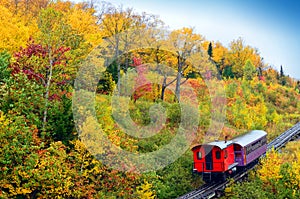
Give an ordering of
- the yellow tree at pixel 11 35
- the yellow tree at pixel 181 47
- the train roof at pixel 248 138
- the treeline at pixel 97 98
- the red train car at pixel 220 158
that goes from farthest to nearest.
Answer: the yellow tree at pixel 181 47 → the yellow tree at pixel 11 35 → the train roof at pixel 248 138 → the red train car at pixel 220 158 → the treeline at pixel 97 98

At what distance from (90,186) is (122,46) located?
2112 cm

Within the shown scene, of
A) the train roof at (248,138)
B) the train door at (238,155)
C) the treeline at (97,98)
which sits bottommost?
the train door at (238,155)

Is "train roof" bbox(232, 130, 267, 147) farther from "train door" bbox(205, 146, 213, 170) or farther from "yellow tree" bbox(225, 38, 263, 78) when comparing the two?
"yellow tree" bbox(225, 38, 263, 78)

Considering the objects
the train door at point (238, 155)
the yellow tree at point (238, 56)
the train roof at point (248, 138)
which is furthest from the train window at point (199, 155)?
the yellow tree at point (238, 56)

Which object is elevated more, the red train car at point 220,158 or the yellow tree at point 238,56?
the yellow tree at point 238,56

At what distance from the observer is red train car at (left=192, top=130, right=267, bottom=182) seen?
27.9 m

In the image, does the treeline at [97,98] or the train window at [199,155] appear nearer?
the treeline at [97,98]

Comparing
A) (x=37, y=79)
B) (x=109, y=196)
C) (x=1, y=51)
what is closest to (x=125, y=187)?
(x=109, y=196)

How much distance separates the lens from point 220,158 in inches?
1098

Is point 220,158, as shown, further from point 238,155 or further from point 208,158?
point 238,155

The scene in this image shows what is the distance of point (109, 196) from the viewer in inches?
865

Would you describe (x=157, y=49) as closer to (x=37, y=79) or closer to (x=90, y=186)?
(x=37, y=79)

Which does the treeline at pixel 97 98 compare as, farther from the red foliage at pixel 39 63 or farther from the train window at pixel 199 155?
the train window at pixel 199 155

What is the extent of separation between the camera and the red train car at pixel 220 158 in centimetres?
2791
